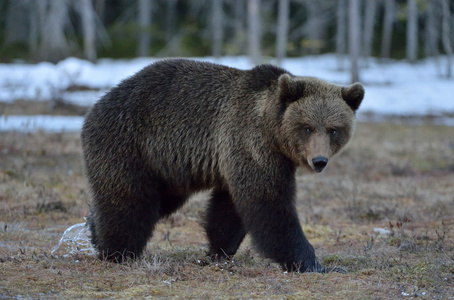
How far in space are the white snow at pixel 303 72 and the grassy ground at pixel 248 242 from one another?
7040mm

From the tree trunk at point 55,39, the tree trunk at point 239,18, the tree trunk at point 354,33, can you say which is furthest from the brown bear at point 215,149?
the tree trunk at point 239,18

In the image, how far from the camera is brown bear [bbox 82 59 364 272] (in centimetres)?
614

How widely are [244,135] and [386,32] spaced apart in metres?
38.4

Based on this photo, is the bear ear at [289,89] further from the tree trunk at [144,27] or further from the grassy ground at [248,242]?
the tree trunk at [144,27]

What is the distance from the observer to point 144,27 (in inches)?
1551

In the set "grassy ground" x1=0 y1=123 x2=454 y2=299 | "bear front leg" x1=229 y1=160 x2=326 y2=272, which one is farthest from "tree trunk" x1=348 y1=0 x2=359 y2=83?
"bear front leg" x1=229 y1=160 x2=326 y2=272

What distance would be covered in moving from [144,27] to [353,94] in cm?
3435

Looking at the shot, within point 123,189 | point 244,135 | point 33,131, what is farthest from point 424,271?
point 33,131

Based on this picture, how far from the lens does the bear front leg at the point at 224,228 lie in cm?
698

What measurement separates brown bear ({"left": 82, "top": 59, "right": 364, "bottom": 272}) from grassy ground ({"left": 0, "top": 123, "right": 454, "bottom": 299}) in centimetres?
35

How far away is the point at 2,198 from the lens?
960 centimetres

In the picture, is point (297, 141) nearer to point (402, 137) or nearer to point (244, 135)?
point (244, 135)

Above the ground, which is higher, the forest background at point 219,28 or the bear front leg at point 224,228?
the forest background at point 219,28

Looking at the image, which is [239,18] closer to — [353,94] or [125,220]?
[353,94]
